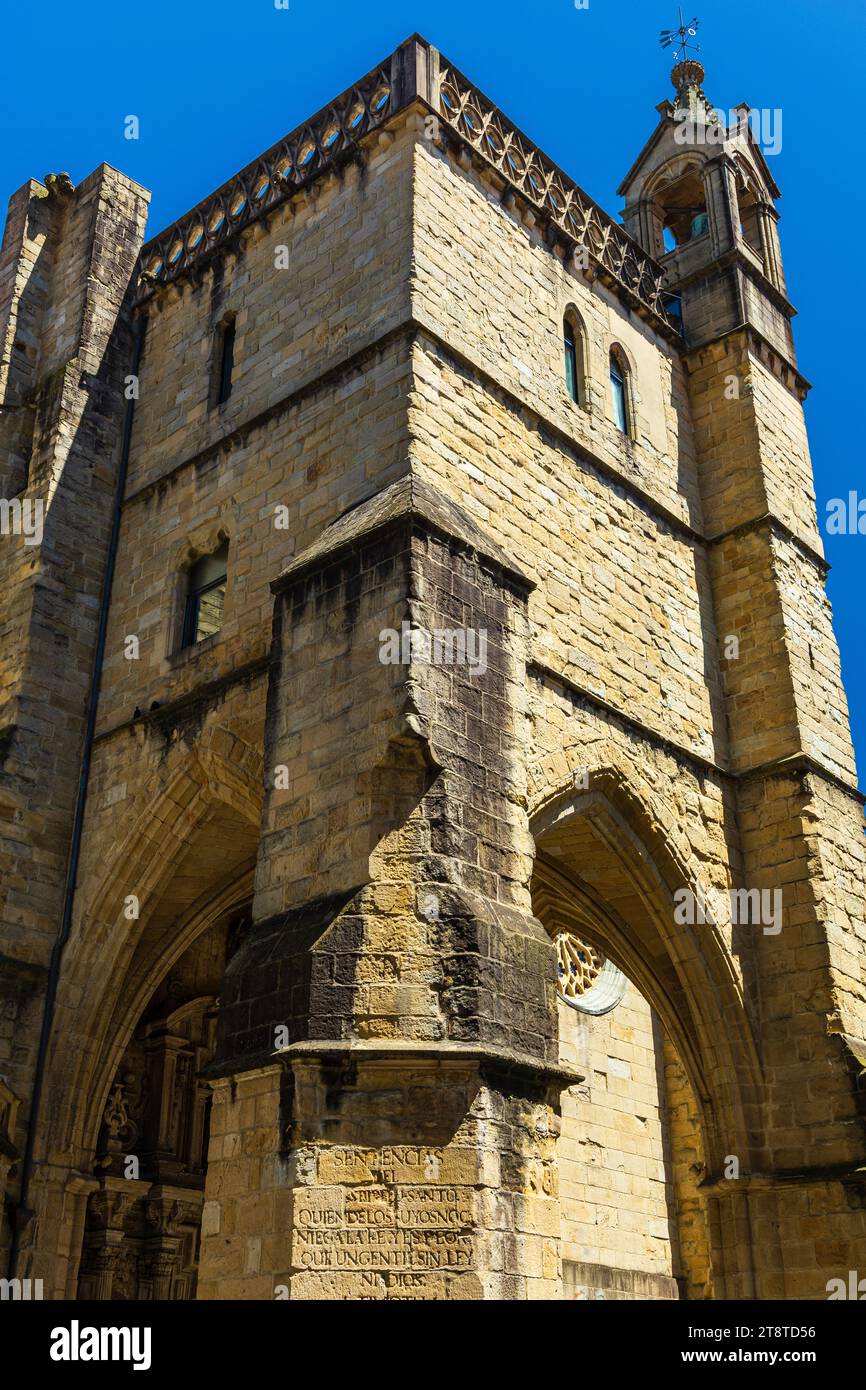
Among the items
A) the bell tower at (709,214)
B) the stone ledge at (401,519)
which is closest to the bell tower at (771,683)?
the bell tower at (709,214)

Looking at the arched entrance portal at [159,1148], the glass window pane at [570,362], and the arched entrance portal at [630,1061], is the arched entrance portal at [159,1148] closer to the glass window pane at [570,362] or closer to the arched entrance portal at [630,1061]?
the arched entrance portal at [630,1061]

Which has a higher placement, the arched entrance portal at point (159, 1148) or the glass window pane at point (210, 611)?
the glass window pane at point (210, 611)

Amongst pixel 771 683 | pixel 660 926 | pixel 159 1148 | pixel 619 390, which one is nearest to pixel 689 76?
pixel 619 390

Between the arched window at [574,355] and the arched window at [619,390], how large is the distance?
0.47 meters

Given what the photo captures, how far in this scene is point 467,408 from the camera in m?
10.1

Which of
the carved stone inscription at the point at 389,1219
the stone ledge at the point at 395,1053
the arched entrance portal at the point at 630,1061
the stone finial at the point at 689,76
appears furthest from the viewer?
the stone finial at the point at 689,76

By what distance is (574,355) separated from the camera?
12117 millimetres

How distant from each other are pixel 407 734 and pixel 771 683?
5.41 metres

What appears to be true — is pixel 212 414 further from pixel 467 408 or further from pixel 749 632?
pixel 749 632

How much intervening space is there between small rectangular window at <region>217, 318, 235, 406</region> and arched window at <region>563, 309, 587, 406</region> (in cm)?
297

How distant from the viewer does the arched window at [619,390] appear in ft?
40.5

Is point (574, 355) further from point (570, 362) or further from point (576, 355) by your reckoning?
point (570, 362)

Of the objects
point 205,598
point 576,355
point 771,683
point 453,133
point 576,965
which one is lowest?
point 576,965

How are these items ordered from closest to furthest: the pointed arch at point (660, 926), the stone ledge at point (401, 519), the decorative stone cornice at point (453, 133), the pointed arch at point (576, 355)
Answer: the stone ledge at point (401, 519)
the pointed arch at point (660, 926)
the decorative stone cornice at point (453, 133)
the pointed arch at point (576, 355)
